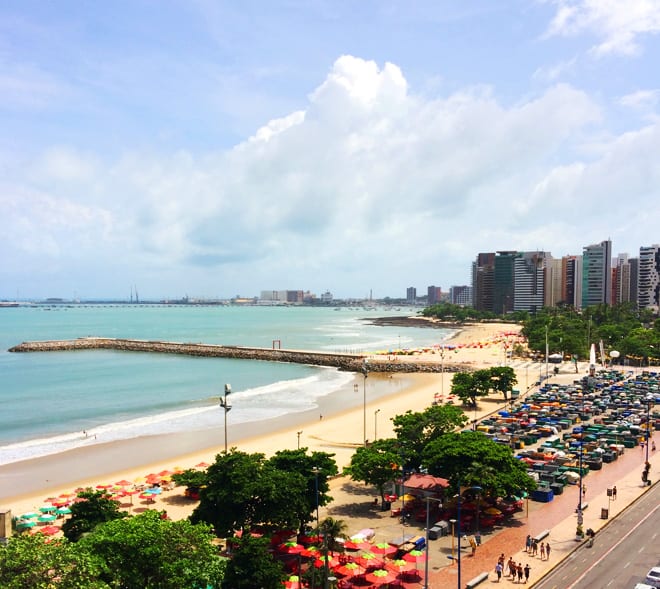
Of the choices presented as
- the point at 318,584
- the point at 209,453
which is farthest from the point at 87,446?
the point at 318,584

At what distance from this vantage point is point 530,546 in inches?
1046

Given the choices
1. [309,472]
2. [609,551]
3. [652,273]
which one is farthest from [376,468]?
[652,273]

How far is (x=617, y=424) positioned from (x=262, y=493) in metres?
40.6

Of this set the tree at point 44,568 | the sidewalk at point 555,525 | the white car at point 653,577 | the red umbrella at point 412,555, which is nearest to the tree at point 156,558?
the tree at point 44,568

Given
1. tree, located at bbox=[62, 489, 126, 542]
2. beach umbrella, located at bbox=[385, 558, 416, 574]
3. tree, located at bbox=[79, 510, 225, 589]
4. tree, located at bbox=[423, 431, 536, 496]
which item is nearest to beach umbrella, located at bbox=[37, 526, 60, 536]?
tree, located at bbox=[62, 489, 126, 542]

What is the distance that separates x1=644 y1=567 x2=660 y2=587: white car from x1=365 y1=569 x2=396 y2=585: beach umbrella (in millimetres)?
10334

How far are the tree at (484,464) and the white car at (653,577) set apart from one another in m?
7.66

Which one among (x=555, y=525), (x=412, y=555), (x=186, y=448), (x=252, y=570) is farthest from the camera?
(x=186, y=448)

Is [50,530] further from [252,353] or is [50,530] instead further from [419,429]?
[252,353]

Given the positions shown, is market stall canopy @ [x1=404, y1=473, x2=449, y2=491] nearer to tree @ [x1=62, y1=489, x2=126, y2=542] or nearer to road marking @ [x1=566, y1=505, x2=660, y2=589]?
road marking @ [x1=566, y1=505, x2=660, y2=589]

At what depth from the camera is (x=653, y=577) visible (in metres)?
22.4

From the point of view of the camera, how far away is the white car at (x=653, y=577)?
2231 cm

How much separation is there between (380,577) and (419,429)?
53.7 feet

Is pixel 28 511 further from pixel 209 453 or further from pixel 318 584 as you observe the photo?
pixel 318 584
